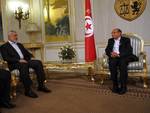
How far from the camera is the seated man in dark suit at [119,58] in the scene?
4.64 m

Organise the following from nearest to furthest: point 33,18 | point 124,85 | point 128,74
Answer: point 124,85, point 128,74, point 33,18

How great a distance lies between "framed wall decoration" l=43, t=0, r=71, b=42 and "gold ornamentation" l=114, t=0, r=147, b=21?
161 cm

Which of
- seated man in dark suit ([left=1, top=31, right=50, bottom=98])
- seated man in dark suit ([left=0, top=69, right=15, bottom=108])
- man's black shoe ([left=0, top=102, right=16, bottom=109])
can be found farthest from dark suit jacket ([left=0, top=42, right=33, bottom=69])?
man's black shoe ([left=0, top=102, right=16, bottom=109])

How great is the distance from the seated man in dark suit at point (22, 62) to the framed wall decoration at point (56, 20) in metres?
2.59

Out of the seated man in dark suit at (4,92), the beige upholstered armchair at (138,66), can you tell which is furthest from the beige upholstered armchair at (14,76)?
A: the beige upholstered armchair at (138,66)

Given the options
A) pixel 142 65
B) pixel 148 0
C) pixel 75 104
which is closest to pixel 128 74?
pixel 142 65

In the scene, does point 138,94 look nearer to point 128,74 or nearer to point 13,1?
point 128,74

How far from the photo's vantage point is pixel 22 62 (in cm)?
473

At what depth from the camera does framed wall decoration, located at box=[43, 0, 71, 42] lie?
24.8 feet

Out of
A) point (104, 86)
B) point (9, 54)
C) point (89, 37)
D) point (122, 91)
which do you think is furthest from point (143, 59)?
point (9, 54)

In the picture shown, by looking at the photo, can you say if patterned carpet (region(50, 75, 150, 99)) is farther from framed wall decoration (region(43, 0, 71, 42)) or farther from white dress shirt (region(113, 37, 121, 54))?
framed wall decoration (region(43, 0, 71, 42))

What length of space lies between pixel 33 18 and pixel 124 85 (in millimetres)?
4321

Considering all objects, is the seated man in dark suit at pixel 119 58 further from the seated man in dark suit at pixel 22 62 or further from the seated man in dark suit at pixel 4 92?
the seated man in dark suit at pixel 4 92

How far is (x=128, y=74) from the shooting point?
4.98 metres
